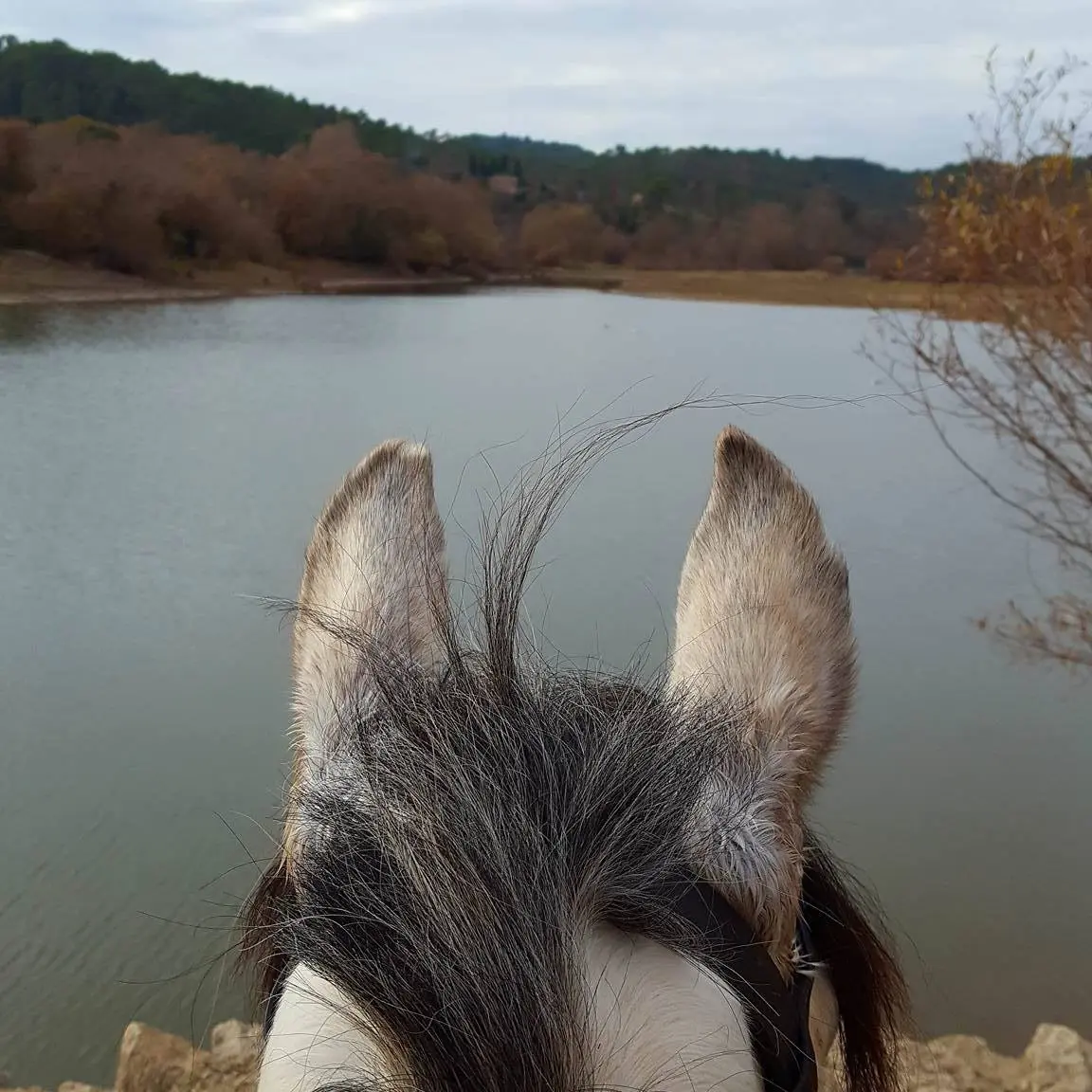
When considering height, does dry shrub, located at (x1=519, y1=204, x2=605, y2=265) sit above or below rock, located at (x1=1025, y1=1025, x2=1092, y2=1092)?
above

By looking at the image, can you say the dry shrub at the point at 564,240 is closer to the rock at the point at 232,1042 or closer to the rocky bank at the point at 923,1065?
the rocky bank at the point at 923,1065

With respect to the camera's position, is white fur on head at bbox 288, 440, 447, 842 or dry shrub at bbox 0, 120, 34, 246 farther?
dry shrub at bbox 0, 120, 34, 246

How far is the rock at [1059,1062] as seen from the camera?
258cm

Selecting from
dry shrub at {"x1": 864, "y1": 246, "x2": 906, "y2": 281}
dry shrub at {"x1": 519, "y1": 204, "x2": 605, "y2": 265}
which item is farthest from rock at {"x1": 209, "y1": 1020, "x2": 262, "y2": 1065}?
dry shrub at {"x1": 519, "y1": 204, "x2": 605, "y2": 265}

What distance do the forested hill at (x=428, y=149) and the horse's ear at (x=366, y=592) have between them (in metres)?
5.07

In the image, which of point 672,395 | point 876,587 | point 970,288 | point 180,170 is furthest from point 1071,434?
point 180,170

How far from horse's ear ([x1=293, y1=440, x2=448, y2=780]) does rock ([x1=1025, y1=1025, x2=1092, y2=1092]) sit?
2.50 m

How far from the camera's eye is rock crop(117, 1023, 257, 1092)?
2.40 meters

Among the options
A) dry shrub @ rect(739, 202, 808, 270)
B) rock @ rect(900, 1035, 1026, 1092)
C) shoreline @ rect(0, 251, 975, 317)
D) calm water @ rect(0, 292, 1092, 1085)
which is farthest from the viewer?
dry shrub @ rect(739, 202, 808, 270)

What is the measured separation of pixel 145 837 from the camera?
3273 mm

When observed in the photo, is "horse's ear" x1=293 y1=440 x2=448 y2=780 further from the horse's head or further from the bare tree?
the bare tree

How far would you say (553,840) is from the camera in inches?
28.2

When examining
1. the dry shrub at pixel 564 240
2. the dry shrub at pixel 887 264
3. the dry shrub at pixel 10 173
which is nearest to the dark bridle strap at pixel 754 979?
the dry shrub at pixel 887 264

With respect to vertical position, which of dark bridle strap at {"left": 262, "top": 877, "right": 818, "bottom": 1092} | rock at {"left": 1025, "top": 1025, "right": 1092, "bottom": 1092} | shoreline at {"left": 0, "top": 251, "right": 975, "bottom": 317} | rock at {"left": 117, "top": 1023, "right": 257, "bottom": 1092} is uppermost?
shoreline at {"left": 0, "top": 251, "right": 975, "bottom": 317}
